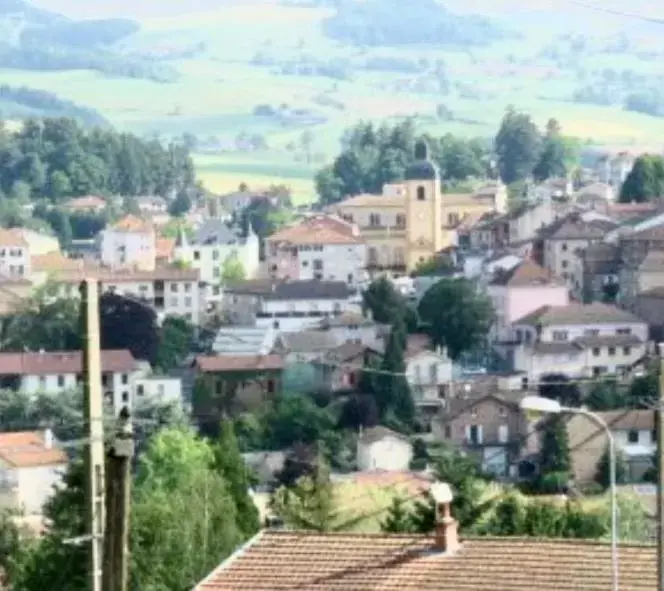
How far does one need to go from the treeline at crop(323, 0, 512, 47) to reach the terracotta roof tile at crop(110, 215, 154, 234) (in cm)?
10246

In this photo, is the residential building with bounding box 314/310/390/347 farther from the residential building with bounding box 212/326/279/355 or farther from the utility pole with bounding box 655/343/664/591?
the utility pole with bounding box 655/343/664/591

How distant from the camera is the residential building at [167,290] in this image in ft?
218

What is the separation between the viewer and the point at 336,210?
8506 centimetres

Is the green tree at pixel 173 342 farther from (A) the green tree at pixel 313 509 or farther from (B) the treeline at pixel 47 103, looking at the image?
(B) the treeline at pixel 47 103

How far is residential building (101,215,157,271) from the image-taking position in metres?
79.3

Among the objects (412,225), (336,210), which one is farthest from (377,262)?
(336,210)

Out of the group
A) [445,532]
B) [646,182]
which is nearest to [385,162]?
[646,182]

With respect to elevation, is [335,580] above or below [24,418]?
above

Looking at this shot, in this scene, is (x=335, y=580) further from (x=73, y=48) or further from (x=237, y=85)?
(x=73, y=48)

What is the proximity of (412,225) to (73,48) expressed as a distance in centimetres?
10815

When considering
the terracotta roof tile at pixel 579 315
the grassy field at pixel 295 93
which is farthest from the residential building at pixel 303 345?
the grassy field at pixel 295 93

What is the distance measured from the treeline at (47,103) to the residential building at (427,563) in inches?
4912

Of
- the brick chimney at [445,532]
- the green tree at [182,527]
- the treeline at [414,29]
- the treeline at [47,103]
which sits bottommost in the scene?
the green tree at [182,527]

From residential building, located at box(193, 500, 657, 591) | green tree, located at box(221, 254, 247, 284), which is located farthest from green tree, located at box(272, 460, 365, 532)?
green tree, located at box(221, 254, 247, 284)
